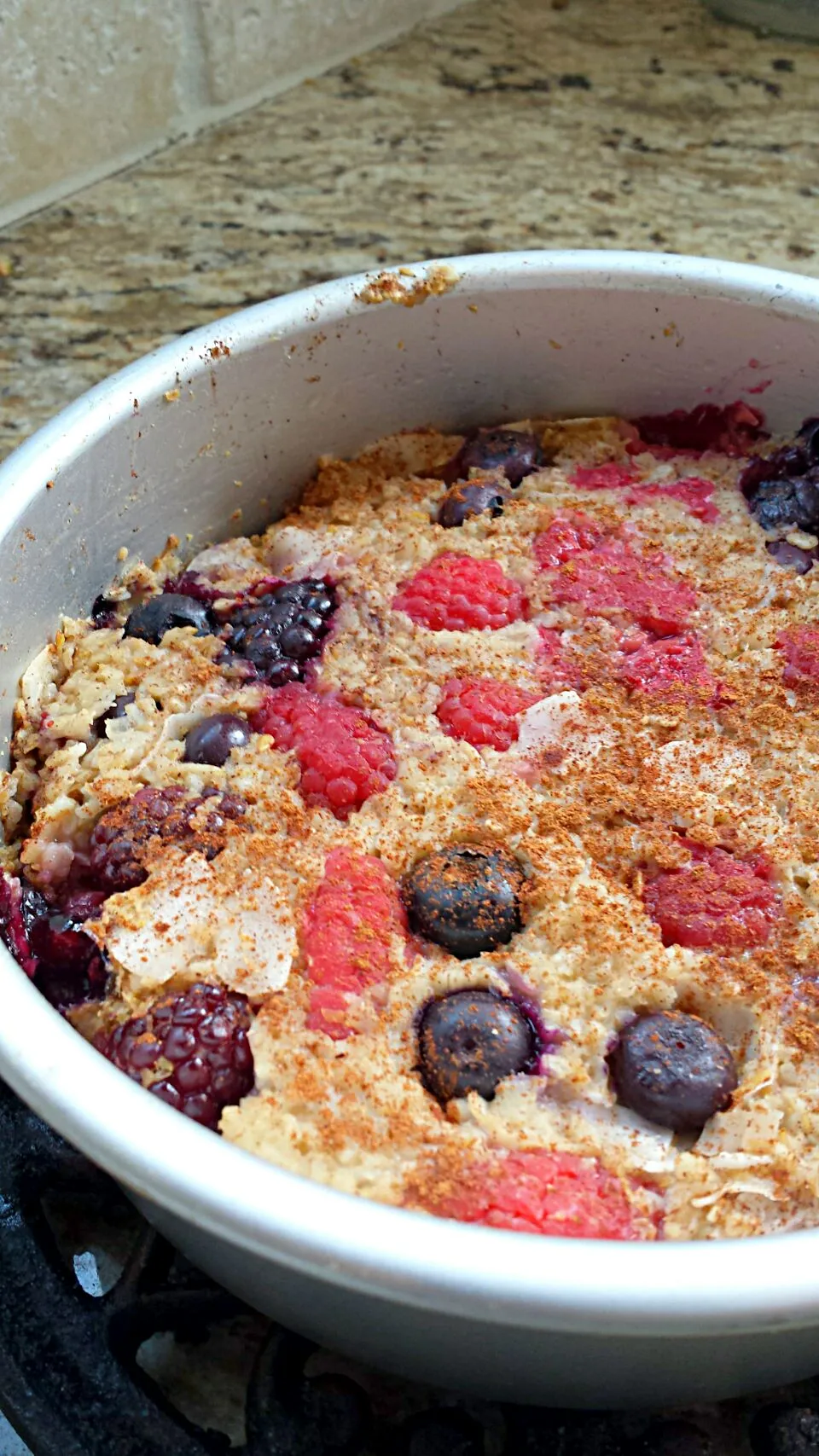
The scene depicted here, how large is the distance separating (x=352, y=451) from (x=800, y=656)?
1.83 ft

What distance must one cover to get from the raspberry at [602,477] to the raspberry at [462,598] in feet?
0.61

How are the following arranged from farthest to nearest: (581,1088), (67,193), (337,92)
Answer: (337,92)
(67,193)
(581,1088)

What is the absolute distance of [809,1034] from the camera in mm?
945

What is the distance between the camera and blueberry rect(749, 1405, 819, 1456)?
913mm

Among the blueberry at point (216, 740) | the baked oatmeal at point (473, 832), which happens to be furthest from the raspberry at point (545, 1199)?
the blueberry at point (216, 740)

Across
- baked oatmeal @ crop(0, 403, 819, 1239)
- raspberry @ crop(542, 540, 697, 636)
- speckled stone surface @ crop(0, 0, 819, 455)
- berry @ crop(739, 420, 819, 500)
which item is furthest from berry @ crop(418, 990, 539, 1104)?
speckled stone surface @ crop(0, 0, 819, 455)

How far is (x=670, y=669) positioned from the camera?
1202 mm

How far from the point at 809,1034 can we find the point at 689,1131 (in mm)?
118

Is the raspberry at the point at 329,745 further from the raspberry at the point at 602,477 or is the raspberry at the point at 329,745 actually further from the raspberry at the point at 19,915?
the raspberry at the point at 602,477

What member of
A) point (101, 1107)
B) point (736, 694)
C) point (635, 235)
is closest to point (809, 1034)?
point (736, 694)

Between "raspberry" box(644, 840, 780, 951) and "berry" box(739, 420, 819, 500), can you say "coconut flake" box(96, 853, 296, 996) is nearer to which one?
"raspberry" box(644, 840, 780, 951)

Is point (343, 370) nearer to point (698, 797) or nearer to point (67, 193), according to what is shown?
point (698, 797)

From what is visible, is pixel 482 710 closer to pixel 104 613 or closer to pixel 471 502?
→ pixel 471 502

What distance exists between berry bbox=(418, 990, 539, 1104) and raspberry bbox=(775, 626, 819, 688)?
0.46 meters
